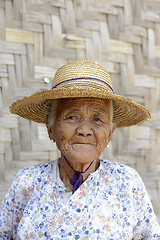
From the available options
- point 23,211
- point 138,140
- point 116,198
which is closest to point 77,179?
point 116,198

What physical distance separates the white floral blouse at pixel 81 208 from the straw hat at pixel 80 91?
1.01 feet

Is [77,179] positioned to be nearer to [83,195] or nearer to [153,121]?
[83,195]

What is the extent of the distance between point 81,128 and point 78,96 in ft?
0.50

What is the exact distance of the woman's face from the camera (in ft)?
4.56

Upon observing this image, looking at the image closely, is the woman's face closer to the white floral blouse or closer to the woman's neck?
the woman's neck

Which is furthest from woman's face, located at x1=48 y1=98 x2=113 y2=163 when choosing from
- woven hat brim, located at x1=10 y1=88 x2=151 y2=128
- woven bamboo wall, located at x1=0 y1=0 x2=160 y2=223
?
woven bamboo wall, located at x1=0 y1=0 x2=160 y2=223

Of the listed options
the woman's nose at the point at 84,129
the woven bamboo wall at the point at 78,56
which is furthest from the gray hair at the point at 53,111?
the woven bamboo wall at the point at 78,56

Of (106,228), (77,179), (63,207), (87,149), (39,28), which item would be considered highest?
(39,28)

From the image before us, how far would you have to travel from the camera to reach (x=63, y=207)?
57.1 inches

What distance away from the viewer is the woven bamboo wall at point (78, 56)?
2.14 m

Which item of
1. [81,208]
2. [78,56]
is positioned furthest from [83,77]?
[78,56]

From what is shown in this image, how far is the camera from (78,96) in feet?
A: 4.35

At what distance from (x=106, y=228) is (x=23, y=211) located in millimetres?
440

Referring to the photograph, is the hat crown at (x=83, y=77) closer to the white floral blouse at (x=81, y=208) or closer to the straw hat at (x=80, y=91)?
the straw hat at (x=80, y=91)
